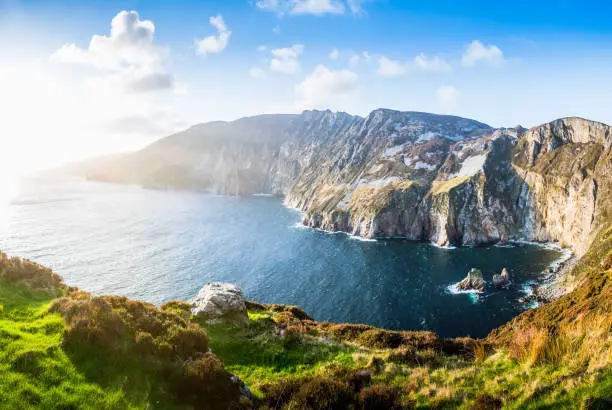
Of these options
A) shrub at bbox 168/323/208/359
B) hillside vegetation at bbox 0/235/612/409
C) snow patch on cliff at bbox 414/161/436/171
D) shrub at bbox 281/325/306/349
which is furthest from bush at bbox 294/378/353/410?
snow patch on cliff at bbox 414/161/436/171

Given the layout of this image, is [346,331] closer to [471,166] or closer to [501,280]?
[501,280]

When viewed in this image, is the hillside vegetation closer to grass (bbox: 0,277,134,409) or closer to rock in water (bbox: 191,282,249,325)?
grass (bbox: 0,277,134,409)

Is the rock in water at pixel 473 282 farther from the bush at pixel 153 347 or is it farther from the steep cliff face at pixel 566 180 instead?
the bush at pixel 153 347

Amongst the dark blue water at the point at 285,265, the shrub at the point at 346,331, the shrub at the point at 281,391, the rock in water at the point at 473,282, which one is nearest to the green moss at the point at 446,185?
the dark blue water at the point at 285,265

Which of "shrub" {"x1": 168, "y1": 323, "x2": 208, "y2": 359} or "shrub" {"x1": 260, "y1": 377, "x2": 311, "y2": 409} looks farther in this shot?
"shrub" {"x1": 168, "y1": 323, "x2": 208, "y2": 359}

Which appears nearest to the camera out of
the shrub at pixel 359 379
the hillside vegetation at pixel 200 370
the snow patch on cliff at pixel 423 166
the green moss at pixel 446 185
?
the hillside vegetation at pixel 200 370

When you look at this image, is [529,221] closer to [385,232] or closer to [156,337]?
[385,232]
